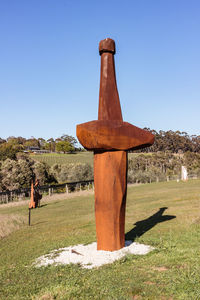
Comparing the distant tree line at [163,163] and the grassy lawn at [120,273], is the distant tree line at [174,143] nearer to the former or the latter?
the distant tree line at [163,163]

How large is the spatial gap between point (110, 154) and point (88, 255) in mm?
2543

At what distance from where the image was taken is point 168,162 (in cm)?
6650

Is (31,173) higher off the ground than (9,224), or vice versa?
(31,173)

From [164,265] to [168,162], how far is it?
2470 inches

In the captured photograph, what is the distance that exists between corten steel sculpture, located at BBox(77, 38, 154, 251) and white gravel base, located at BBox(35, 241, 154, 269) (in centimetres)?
25

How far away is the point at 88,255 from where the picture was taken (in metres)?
6.86

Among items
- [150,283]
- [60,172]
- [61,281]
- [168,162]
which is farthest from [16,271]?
[168,162]

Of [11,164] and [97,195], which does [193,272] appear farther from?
[11,164]

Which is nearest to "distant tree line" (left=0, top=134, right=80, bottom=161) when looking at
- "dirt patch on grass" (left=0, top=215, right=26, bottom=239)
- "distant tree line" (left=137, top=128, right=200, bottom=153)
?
"distant tree line" (left=137, top=128, right=200, bottom=153)

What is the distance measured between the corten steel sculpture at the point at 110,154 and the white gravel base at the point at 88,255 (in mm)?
251

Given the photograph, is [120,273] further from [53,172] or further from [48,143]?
[48,143]

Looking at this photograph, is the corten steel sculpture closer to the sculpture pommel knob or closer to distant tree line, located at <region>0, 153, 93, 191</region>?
the sculpture pommel knob

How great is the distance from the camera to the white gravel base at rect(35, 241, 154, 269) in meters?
6.39

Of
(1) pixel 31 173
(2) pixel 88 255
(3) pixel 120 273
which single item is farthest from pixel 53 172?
(3) pixel 120 273
